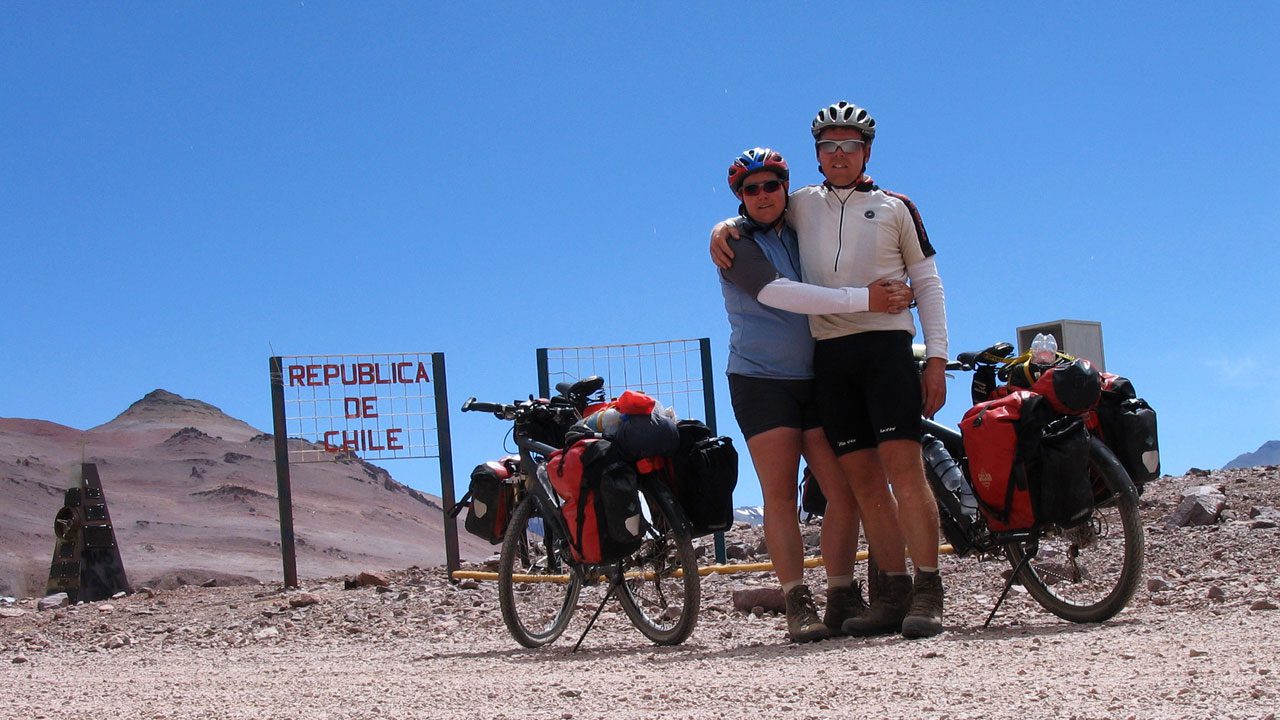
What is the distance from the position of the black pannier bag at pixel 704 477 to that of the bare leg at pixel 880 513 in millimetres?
566

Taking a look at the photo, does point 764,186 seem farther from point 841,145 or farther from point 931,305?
point 931,305

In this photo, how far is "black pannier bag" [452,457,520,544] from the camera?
20.3 feet

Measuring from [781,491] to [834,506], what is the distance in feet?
0.86

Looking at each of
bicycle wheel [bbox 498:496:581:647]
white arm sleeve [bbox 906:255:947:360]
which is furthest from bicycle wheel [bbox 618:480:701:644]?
white arm sleeve [bbox 906:255:947:360]

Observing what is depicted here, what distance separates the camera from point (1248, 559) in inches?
266

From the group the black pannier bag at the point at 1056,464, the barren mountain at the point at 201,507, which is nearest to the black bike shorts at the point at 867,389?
the black pannier bag at the point at 1056,464

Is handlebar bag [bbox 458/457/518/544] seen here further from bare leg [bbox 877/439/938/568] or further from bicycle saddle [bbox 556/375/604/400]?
bare leg [bbox 877/439/938/568]

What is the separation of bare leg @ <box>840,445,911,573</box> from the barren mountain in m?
17.9

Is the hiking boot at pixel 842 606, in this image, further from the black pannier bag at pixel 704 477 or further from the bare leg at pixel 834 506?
the black pannier bag at pixel 704 477

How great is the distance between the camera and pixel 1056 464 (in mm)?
4629

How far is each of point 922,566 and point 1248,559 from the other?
10.1 ft

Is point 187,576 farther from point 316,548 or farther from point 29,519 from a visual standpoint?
point 29,519

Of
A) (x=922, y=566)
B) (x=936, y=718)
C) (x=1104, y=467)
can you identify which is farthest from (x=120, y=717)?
(x=1104, y=467)

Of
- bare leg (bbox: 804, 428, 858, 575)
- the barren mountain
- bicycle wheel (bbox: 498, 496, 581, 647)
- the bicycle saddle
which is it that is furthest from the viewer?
the barren mountain
